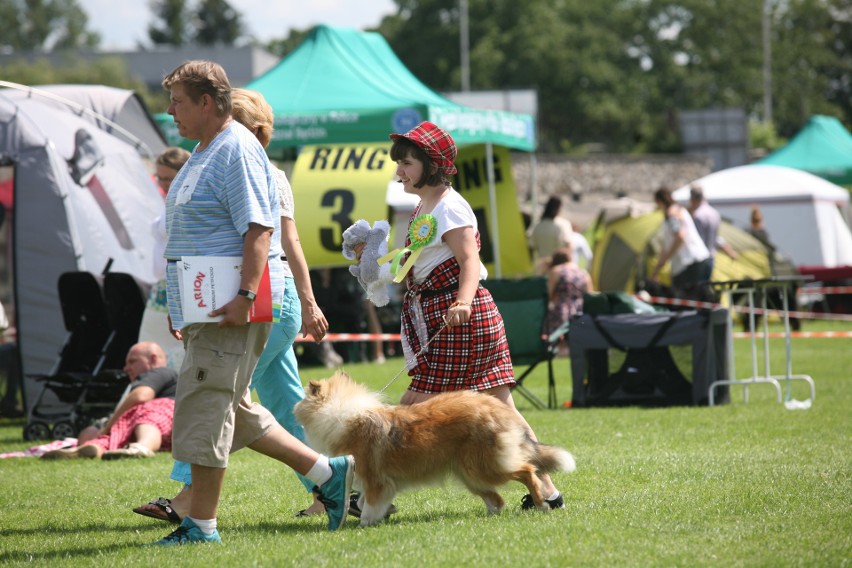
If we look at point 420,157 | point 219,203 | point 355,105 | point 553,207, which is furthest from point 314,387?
point 553,207

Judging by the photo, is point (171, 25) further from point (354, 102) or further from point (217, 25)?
point (354, 102)

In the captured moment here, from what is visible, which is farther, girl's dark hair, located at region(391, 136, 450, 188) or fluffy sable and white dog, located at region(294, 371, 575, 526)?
girl's dark hair, located at region(391, 136, 450, 188)

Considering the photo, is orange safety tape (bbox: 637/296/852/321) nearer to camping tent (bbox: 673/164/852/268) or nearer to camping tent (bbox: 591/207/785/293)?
camping tent (bbox: 591/207/785/293)

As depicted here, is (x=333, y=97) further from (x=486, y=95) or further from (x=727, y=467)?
(x=486, y=95)

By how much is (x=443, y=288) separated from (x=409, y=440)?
67 cm

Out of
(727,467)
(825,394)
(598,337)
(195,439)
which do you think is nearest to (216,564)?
(195,439)

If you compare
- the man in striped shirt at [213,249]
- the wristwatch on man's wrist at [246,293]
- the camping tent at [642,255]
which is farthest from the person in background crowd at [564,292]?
the wristwatch on man's wrist at [246,293]

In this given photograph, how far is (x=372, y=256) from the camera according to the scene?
16.9ft

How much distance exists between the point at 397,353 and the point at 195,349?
10872 mm

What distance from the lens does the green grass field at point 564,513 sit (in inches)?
161

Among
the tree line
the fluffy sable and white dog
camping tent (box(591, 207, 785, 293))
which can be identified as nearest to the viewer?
→ the fluffy sable and white dog

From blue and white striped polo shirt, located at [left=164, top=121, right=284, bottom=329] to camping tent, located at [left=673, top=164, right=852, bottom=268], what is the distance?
18.1 metres

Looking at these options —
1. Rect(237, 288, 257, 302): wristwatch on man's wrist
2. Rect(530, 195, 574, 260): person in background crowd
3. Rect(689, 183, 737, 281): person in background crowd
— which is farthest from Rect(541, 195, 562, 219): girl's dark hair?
Rect(237, 288, 257, 302): wristwatch on man's wrist

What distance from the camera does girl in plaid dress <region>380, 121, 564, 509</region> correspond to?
4879 millimetres
